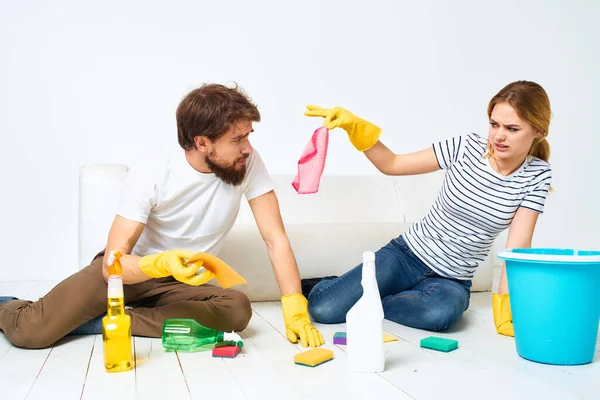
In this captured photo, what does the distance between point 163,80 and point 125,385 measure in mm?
1967

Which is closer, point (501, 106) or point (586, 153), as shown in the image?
point (501, 106)

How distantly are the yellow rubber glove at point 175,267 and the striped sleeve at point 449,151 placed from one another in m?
0.80

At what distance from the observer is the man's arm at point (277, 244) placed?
1.85 m

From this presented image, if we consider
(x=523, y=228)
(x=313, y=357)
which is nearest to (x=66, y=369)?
(x=313, y=357)

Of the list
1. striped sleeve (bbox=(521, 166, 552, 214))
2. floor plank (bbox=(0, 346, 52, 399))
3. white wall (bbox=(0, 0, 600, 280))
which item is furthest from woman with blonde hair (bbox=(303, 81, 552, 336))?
white wall (bbox=(0, 0, 600, 280))

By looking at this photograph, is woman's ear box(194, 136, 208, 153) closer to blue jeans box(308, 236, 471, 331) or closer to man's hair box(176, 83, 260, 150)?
man's hair box(176, 83, 260, 150)

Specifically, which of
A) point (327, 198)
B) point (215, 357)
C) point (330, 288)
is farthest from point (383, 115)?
point (215, 357)

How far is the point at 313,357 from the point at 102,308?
24.1 inches

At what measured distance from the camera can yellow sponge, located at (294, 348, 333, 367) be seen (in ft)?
5.06

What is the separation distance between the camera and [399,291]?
209 cm

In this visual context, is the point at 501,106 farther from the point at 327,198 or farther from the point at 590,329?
the point at 327,198

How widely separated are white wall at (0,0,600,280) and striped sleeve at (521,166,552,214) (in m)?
1.52

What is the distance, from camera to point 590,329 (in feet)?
5.11

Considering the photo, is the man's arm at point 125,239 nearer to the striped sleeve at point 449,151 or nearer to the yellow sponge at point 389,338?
the yellow sponge at point 389,338
